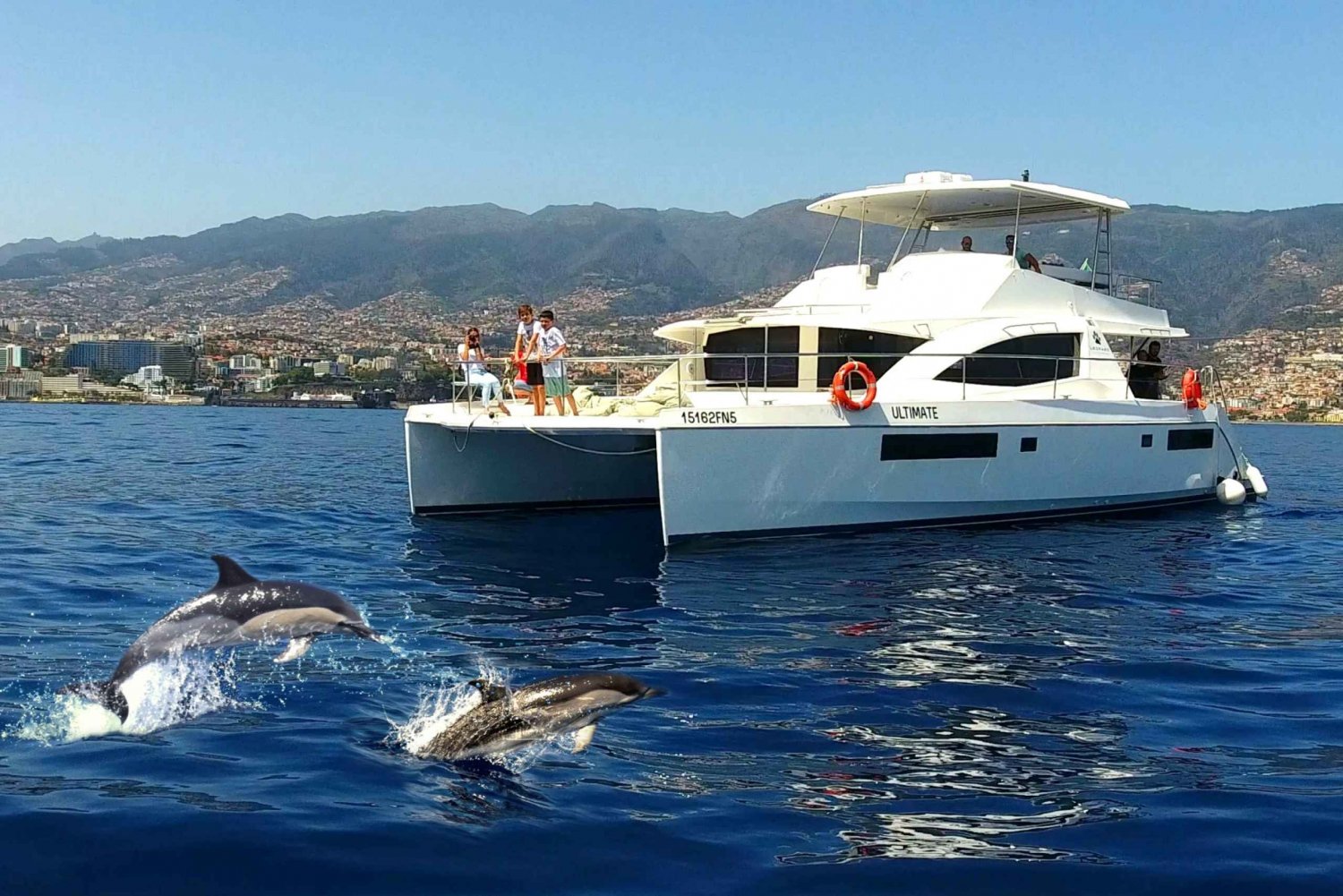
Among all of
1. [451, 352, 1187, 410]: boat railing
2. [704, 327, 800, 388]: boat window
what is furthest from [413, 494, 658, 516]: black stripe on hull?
[704, 327, 800, 388]: boat window

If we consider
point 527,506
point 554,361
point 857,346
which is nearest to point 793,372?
point 857,346

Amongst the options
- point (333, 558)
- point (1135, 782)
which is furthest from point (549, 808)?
point (333, 558)

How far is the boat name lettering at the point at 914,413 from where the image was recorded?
1408cm

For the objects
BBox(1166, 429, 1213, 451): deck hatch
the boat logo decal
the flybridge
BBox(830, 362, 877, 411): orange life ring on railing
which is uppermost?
the flybridge

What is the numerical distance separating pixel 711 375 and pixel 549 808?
1232cm

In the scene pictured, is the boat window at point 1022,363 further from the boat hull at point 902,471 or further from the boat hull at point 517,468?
the boat hull at point 517,468

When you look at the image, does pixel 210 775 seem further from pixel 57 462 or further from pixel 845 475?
pixel 57 462

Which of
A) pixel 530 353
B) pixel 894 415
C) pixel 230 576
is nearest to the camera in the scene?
pixel 230 576

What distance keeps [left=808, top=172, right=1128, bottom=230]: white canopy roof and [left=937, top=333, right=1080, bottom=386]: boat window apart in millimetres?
2032

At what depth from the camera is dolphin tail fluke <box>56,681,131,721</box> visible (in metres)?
6.30

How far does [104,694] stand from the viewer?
257 inches

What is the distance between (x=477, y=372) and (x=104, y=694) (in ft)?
30.6

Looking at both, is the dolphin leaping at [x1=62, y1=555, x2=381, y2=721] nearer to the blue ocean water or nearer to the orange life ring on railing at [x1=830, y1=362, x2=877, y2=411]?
the blue ocean water

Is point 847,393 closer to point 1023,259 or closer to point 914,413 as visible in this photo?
point 914,413
